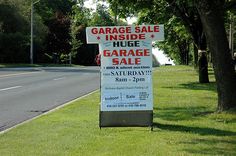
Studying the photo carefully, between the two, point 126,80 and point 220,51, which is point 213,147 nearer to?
point 126,80

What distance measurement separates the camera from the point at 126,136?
9.82m

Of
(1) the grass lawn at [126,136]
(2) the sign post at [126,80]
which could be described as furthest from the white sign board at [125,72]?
(1) the grass lawn at [126,136]

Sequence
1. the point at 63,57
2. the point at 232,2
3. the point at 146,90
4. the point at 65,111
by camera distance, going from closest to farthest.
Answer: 1. the point at 146,90
2. the point at 65,111
3. the point at 232,2
4. the point at 63,57

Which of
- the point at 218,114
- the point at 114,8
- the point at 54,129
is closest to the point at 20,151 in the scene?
the point at 54,129

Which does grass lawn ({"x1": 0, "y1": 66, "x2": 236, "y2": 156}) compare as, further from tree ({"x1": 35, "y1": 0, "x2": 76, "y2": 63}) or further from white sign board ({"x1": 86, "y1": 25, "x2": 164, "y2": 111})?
tree ({"x1": 35, "y1": 0, "x2": 76, "y2": 63})

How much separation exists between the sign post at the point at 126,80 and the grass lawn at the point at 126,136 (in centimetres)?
30

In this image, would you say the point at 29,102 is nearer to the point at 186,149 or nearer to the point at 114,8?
the point at 114,8

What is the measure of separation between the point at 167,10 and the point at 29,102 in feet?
23.5

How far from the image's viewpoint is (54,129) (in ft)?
35.5

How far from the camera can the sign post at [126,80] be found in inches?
414

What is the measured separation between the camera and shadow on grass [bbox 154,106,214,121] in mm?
12356

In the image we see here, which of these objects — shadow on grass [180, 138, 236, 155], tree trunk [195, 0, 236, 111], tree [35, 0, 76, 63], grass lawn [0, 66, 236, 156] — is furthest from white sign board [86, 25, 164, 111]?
tree [35, 0, 76, 63]

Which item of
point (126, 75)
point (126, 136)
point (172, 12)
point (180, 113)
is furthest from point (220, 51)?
point (172, 12)

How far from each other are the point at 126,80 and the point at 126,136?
4.14 ft
